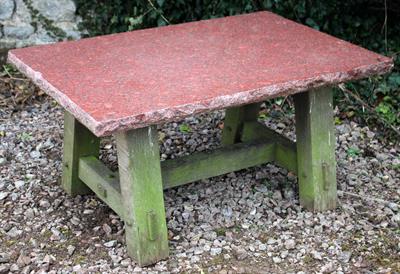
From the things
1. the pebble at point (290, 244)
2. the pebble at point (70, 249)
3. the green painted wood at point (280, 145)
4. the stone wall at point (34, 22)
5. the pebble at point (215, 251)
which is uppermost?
the stone wall at point (34, 22)

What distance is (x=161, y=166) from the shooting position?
335 centimetres

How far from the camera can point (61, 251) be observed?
3.23m

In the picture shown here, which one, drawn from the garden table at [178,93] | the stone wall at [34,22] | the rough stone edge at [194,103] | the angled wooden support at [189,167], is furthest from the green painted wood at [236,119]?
the stone wall at [34,22]

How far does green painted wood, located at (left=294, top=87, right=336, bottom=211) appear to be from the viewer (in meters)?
3.30

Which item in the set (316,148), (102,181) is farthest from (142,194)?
(316,148)

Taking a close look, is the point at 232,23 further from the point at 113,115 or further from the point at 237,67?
the point at 113,115

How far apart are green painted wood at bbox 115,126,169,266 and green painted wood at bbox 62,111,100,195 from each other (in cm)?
52

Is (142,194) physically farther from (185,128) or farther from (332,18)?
(332,18)

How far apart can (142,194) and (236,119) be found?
1.05m

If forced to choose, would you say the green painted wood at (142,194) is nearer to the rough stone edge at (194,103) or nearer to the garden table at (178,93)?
the garden table at (178,93)

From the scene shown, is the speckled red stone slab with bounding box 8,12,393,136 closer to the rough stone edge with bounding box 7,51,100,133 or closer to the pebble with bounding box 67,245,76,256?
the rough stone edge with bounding box 7,51,100,133

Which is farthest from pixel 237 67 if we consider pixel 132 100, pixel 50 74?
pixel 50 74

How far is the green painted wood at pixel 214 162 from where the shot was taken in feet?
11.0

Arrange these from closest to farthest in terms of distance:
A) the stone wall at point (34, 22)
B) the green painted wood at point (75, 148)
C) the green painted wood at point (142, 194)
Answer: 1. the green painted wood at point (142, 194)
2. the green painted wood at point (75, 148)
3. the stone wall at point (34, 22)
